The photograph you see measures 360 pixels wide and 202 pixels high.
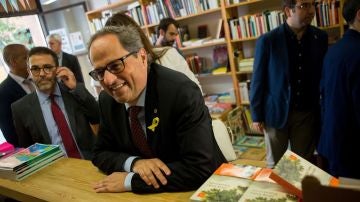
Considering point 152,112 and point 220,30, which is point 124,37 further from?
point 220,30

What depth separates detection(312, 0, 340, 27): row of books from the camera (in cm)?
317

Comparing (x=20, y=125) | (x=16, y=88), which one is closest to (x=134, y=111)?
(x=20, y=125)

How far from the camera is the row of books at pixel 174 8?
392 cm

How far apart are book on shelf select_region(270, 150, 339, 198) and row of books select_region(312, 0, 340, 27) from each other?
2817 millimetres

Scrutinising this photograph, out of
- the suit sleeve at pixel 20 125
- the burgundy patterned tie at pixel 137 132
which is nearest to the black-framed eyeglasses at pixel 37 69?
the suit sleeve at pixel 20 125

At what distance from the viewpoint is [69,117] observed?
6.29 feet

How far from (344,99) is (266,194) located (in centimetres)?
120

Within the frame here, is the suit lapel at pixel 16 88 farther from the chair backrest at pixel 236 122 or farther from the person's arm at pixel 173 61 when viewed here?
the chair backrest at pixel 236 122

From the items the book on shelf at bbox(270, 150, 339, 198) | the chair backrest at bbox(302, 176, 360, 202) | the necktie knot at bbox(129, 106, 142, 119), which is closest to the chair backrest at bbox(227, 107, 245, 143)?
the necktie knot at bbox(129, 106, 142, 119)

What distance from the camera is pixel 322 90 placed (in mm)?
1995

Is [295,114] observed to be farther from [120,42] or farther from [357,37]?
[120,42]

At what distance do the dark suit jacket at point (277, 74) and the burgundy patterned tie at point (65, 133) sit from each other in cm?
137

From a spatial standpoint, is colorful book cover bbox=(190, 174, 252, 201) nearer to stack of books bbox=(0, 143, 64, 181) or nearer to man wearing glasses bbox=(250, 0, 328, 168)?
stack of books bbox=(0, 143, 64, 181)

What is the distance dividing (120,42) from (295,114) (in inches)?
63.8
